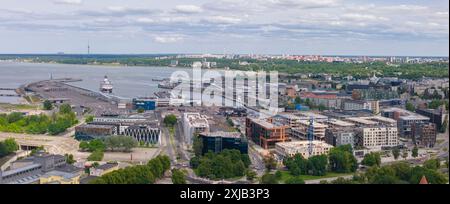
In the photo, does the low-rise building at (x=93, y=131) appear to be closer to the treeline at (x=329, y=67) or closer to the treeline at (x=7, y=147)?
the treeline at (x=7, y=147)

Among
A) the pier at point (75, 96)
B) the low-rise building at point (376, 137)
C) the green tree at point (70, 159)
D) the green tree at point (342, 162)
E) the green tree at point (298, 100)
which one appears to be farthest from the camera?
the pier at point (75, 96)

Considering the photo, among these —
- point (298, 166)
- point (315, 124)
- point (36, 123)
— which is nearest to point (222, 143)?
point (298, 166)

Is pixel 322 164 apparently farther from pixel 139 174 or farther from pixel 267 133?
pixel 139 174

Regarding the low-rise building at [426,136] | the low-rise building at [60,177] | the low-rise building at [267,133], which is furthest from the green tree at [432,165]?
the low-rise building at [60,177]

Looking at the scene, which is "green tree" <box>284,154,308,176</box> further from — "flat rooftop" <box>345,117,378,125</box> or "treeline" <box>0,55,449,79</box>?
"flat rooftop" <box>345,117,378,125</box>

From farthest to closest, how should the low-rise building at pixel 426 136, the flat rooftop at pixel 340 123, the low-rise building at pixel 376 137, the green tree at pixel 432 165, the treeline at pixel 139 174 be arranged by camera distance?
the flat rooftop at pixel 340 123 → the low-rise building at pixel 426 136 → the low-rise building at pixel 376 137 → the green tree at pixel 432 165 → the treeline at pixel 139 174

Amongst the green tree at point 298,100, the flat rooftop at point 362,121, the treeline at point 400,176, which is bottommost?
the treeline at point 400,176

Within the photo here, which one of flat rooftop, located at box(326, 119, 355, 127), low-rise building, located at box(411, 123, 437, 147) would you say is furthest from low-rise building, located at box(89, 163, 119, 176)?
low-rise building, located at box(411, 123, 437, 147)
